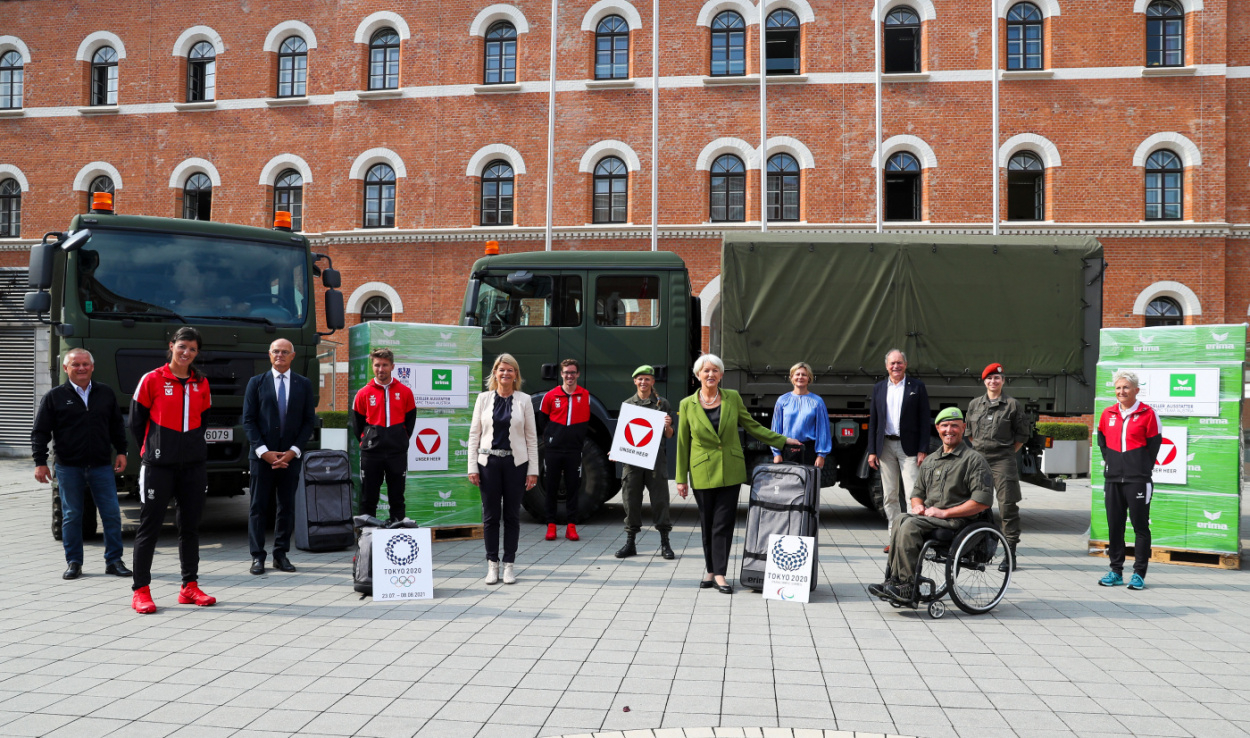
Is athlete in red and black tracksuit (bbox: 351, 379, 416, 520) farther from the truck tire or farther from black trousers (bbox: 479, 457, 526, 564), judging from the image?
the truck tire

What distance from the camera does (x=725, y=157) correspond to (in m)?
22.5

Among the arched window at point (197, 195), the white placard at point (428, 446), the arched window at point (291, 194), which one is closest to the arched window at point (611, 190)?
the arched window at point (291, 194)

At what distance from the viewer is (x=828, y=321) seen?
1066cm

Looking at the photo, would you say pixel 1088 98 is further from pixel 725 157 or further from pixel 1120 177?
pixel 725 157

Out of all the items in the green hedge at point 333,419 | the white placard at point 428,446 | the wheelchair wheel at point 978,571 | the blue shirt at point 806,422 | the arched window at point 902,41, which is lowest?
the wheelchair wheel at point 978,571

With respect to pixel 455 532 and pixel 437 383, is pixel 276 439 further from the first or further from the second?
pixel 455 532

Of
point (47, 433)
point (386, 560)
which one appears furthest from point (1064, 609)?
point (47, 433)

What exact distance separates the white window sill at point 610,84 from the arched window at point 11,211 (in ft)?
57.8

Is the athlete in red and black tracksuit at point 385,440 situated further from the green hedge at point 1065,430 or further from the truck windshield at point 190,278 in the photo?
the green hedge at point 1065,430

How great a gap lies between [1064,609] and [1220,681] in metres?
1.76

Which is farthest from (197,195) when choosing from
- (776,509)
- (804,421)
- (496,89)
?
(776,509)

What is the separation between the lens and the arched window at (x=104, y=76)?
2583cm

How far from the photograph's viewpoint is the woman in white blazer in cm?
735

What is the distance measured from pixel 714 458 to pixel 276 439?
3934mm
